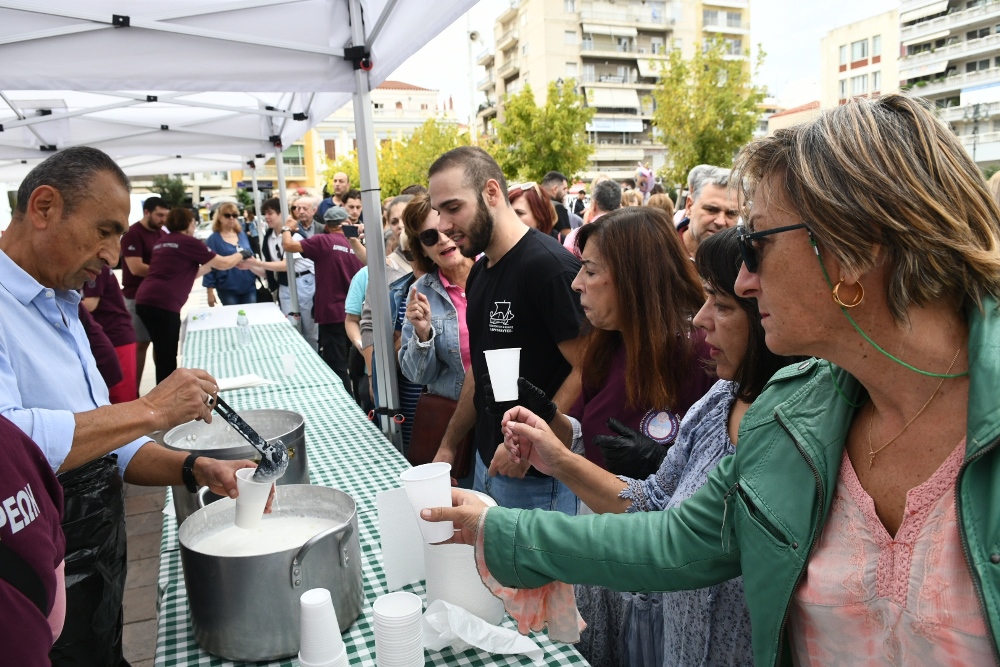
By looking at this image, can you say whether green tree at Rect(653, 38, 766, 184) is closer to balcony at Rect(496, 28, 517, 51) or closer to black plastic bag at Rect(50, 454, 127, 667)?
black plastic bag at Rect(50, 454, 127, 667)

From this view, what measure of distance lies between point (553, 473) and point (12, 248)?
1621 millimetres

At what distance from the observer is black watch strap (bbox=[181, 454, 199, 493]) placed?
188cm

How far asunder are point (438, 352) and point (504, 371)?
4.38 feet

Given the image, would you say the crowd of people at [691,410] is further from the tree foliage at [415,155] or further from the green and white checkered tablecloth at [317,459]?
the tree foliage at [415,155]

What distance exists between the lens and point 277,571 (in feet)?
4.40

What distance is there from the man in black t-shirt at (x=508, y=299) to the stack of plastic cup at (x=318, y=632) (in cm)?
116

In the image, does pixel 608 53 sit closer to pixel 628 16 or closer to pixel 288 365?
pixel 628 16

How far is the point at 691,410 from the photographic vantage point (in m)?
1.74

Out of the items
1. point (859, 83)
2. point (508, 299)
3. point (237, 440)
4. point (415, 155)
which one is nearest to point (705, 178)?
point (508, 299)

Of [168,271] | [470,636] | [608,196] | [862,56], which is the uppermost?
[862,56]

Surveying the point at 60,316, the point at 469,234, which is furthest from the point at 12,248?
the point at 469,234

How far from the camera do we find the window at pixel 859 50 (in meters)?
47.5

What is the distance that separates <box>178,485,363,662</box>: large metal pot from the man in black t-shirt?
3.22 feet

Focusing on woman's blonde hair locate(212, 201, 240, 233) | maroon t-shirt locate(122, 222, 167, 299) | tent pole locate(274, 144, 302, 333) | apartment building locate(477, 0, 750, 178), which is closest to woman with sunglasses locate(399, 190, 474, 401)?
tent pole locate(274, 144, 302, 333)
